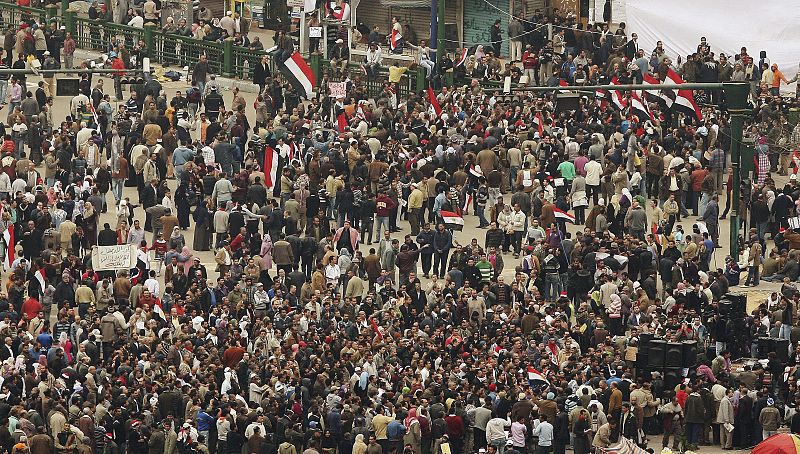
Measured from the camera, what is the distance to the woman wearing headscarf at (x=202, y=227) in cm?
5122

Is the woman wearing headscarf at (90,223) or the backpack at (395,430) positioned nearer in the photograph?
the backpack at (395,430)

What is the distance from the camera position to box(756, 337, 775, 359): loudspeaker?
4378 cm

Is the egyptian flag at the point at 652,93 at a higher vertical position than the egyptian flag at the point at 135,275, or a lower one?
higher

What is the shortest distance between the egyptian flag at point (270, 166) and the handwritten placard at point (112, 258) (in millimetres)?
7243

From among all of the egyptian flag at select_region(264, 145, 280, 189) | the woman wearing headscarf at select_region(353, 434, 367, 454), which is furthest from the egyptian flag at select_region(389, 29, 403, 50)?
the woman wearing headscarf at select_region(353, 434, 367, 454)

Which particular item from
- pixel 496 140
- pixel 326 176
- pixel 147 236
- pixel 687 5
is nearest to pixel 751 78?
pixel 687 5

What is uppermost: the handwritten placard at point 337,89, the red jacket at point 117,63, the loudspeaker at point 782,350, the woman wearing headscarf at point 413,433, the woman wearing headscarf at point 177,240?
the handwritten placard at point 337,89

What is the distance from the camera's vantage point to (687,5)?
64688 millimetres

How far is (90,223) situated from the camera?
5022 centimetres

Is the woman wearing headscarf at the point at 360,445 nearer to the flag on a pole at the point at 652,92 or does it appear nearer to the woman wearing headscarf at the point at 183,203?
the woman wearing headscarf at the point at 183,203

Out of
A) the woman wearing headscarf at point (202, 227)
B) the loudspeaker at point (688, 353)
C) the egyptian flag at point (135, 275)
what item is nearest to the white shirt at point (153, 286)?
the egyptian flag at point (135, 275)

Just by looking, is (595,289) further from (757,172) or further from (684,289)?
(757,172)

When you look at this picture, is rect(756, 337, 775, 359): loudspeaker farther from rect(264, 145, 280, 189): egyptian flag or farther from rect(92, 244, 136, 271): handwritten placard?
rect(264, 145, 280, 189): egyptian flag

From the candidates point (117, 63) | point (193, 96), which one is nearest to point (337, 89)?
point (193, 96)
